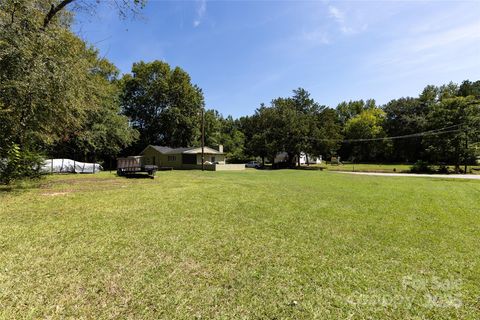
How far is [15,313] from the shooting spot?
102 inches

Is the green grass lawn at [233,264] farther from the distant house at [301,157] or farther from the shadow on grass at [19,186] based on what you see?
the distant house at [301,157]

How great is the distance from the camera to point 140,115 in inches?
1683

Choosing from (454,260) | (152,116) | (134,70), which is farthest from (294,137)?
(454,260)

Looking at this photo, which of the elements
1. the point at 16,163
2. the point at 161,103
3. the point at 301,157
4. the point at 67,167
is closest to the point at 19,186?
the point at 16,163

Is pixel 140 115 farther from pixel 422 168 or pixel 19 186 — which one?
pixel 422 168

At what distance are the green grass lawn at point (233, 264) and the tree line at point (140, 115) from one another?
4467 millimetres

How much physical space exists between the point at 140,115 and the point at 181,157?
15375 mm

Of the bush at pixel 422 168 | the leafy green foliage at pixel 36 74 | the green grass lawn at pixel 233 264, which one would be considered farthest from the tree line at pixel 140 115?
the green grass lawn at pixel 233 264

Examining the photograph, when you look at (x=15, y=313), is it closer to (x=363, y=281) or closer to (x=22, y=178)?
(x=363, y=281)

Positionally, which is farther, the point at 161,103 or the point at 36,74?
the point at 161,103

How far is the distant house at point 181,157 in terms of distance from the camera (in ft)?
103

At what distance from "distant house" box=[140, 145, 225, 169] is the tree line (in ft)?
10.9

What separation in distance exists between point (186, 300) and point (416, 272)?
3201 mm

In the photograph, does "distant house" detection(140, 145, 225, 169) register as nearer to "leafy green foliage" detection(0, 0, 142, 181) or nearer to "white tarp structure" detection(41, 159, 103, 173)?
"white tarp structure" detection(41, 159, 103, 173)
